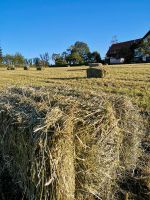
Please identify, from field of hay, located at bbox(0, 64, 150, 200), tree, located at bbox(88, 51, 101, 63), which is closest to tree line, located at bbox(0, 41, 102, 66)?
tree, located at bbox(88, 51, 101, 63)

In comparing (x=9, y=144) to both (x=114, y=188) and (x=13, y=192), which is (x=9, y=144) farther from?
(x=114, y=188)

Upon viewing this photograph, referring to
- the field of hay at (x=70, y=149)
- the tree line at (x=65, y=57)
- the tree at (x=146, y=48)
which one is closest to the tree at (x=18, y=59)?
the tree line at (x=65, y=57)

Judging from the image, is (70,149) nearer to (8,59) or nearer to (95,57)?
(95,57)

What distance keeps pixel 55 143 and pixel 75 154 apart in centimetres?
38

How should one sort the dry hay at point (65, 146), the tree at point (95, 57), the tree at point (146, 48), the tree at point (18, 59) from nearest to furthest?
the dry hay at point (65, 146)
the tree at point (146, 48)
the tree at point (95, 57)
the tree at point (18, 59)

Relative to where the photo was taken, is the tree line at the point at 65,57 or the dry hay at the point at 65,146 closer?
the dry hay at the point at 65,146

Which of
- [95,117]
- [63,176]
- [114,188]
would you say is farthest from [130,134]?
[63,176]

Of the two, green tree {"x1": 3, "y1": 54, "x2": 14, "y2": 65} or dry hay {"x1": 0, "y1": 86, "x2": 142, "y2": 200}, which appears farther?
green tree {"x1": 3, "y1": 54, "x2": 14, "y2": 65}

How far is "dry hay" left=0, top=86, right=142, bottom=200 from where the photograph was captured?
11.4 ft

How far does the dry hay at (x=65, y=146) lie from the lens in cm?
347

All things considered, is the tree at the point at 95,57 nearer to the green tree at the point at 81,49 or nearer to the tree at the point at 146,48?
the green tree at the point at 81,49

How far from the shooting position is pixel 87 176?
3857 millimetres

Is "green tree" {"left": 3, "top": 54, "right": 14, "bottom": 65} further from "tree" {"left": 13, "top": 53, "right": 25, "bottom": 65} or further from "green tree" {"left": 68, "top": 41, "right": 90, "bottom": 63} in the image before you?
"green tree" {"left": 68, "top": 41, "right": 90, "bottom": 63}

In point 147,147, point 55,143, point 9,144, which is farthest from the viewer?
point 147,147
